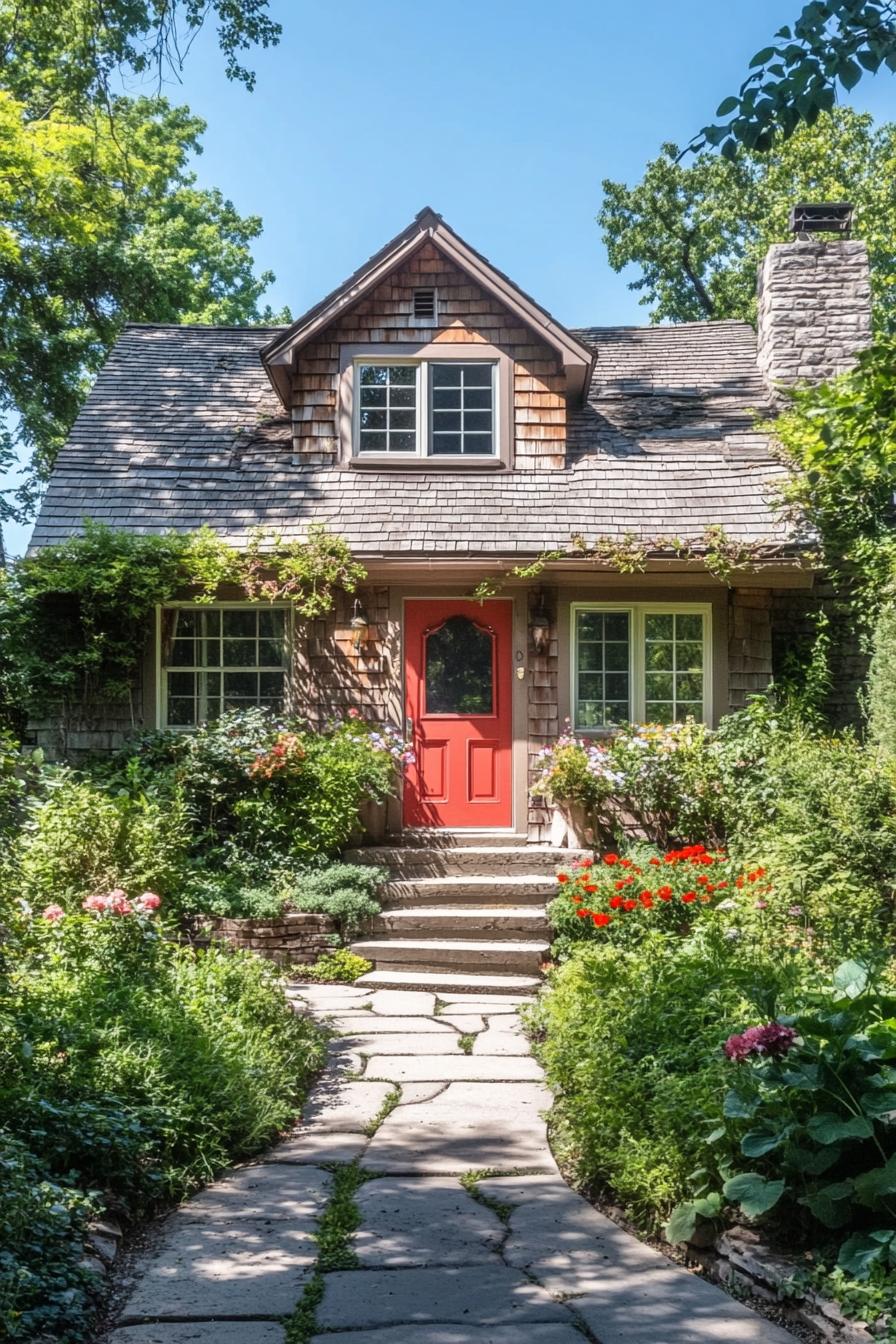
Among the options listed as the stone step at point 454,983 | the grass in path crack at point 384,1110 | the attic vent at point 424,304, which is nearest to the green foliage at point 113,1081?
the grass in path crack at point 384,1110

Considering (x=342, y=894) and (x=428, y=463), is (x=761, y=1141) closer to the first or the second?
(x=342, y=894)

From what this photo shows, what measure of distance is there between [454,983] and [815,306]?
26.9ft

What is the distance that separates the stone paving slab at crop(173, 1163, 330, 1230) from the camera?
3.91 m

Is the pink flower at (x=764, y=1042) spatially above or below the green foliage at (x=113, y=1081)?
above

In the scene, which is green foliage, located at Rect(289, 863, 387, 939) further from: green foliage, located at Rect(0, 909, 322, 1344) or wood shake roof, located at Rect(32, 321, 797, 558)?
wood shake roof, located at Rect(32, 321, 797, 558)

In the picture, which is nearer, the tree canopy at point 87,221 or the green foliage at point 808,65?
the green foliage at point 808,65

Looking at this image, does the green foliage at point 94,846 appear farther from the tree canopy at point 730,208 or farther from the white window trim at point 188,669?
the tree canopy at point 730,208

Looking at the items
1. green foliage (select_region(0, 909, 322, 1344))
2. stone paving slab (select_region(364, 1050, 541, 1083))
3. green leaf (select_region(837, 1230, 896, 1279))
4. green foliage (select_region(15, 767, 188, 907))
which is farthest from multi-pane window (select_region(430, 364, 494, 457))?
green leaf (select_region(837, 1230, 896, 1279))

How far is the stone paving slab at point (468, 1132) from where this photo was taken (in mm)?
4477

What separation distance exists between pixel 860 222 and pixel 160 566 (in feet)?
55.6

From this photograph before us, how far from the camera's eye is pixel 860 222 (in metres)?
21.3

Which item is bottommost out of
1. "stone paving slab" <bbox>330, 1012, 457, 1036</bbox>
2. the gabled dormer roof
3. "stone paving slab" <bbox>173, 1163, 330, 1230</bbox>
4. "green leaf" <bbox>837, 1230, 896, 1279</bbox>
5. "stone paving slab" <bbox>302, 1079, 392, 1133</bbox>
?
"stone paving slab" <bbox>330, 1012, 457, 1036</bbox>

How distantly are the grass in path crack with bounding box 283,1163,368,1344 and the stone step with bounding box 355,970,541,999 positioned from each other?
3.34m

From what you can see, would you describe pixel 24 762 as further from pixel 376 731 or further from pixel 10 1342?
pixel 376 731
